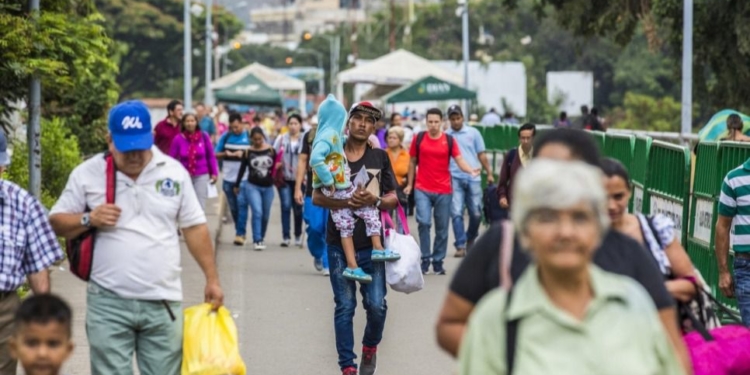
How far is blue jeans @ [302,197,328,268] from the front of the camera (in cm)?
1495

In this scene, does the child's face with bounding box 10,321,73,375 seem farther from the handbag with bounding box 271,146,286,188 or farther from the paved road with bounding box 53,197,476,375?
the handbag with bounding box 271,146,286,188

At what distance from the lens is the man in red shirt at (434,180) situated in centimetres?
1661

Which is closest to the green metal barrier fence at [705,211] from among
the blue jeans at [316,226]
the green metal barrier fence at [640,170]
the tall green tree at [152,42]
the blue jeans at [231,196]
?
the green metal barrier fence at [640,170]

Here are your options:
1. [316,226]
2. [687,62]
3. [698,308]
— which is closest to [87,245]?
[698,308]

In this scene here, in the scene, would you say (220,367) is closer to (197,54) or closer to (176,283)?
(176,283)

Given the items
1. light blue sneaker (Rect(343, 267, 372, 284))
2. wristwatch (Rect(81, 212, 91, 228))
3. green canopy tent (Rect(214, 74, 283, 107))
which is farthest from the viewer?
green canopy tent (Rect(214, 74, 283, 107))

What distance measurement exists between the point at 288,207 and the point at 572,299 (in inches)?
614

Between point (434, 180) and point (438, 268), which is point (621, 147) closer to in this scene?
point (434, 180)

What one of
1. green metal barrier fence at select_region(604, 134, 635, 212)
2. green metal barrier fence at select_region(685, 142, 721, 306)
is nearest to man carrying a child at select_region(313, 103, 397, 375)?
green metal barrier fence at select_region(685, 142, 721, 306)

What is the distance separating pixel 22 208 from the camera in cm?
667

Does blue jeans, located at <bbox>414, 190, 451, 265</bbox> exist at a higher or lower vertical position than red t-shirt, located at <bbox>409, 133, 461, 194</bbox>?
lower

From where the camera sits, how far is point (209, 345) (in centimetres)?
662

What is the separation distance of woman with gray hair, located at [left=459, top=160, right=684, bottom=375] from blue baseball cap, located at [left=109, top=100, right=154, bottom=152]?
2.97 metres

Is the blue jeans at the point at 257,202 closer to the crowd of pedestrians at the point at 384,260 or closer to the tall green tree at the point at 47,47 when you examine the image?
the tall green tree at the point at 47,47
